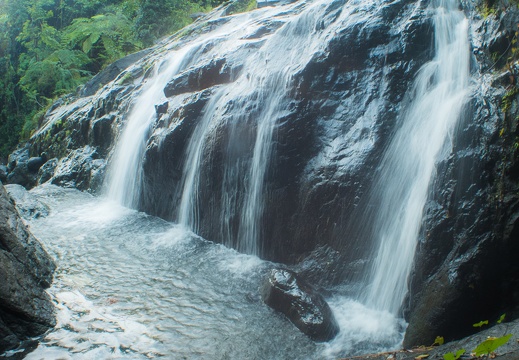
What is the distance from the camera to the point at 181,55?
415 inches

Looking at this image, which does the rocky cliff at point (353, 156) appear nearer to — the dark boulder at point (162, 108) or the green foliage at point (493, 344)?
the dark boulder at point (162, 108)

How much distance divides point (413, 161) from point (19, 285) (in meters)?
4.37

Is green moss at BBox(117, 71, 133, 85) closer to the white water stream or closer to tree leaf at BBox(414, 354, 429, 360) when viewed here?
the white water stream

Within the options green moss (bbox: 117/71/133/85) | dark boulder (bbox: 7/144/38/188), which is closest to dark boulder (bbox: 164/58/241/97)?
green moss (bbox: 117/71/133/85)

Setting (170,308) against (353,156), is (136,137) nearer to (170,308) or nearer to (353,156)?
(170,308)

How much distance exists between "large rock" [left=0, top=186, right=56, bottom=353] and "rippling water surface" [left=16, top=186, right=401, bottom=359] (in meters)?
0.19

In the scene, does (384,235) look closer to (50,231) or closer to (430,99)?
(430,99)

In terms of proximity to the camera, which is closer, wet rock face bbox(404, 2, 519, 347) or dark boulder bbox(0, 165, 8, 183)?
wet rock face bbox(404, 2, 519, 347)

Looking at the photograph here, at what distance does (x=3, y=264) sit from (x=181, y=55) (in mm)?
7322

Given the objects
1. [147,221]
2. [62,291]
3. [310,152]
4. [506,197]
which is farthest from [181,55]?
[506,197]

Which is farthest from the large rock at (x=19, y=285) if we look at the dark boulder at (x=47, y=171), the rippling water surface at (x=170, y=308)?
the dark boulder at (x=47, y=171)

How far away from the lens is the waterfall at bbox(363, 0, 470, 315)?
4.66 metres

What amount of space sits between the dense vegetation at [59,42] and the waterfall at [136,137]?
606 cm

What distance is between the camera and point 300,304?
15.6 feet
